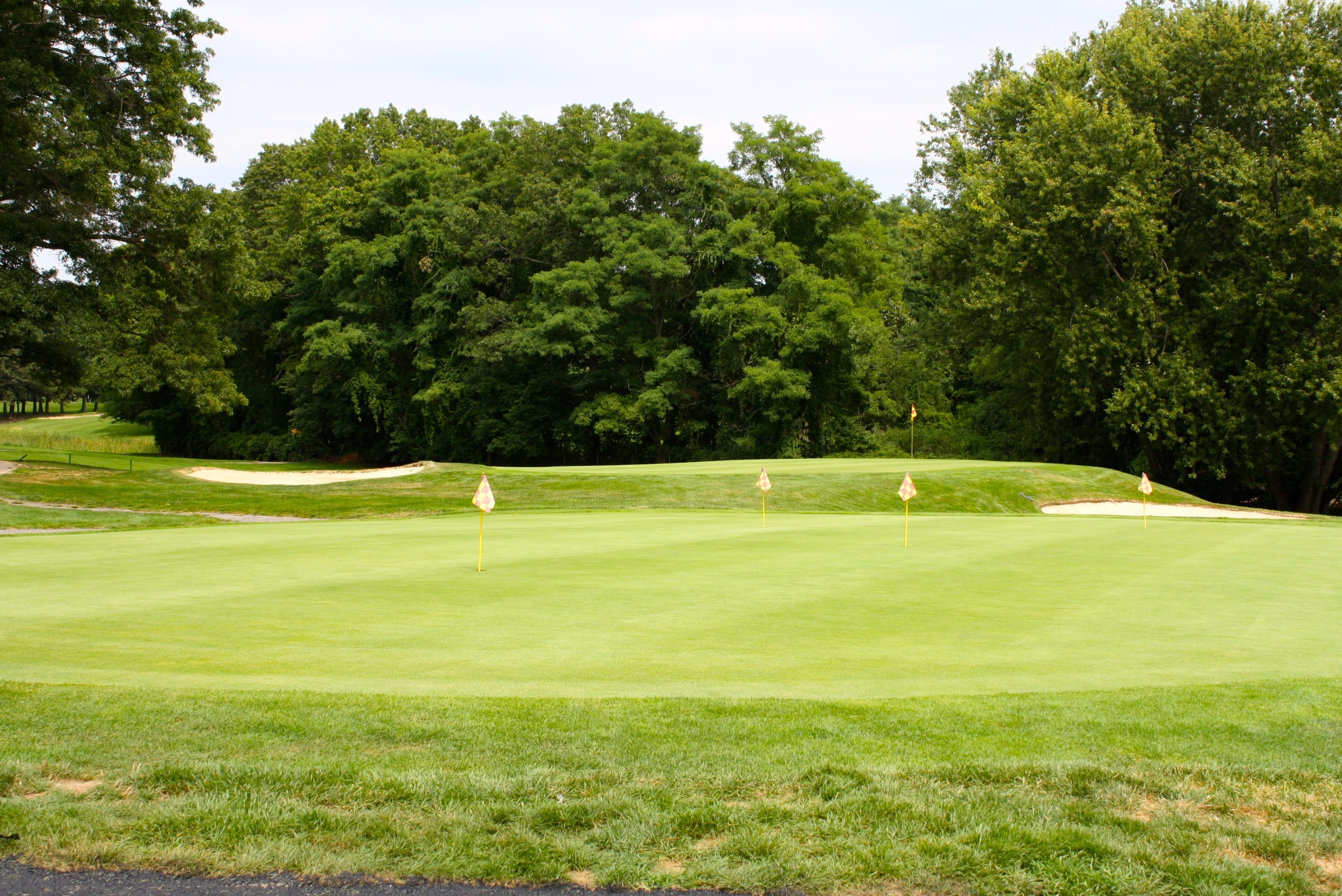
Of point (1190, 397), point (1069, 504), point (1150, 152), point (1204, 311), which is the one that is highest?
point (1150, 152)

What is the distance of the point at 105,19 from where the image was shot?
27.2 metres

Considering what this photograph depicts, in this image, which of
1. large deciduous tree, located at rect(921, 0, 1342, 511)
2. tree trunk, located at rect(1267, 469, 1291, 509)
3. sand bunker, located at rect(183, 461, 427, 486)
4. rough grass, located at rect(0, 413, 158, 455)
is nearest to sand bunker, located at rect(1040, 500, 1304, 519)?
large deciduous tree, located at rect(921, 0, 1342, 511)

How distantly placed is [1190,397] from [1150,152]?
27.7ft

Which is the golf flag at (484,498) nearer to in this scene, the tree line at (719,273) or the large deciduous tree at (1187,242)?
the tree line at (719,273)

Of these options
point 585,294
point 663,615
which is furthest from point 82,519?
point 585,294

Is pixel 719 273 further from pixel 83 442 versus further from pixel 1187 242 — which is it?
pixel 83 442

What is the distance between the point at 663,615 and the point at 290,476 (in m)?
28.3

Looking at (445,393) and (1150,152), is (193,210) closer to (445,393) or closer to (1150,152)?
(445,393)

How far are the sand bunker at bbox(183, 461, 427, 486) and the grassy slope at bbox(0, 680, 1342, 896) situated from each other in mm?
24629

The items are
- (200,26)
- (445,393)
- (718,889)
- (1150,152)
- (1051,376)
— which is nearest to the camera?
(718,889)

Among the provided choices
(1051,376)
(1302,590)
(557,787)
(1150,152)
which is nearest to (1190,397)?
(1051,376)

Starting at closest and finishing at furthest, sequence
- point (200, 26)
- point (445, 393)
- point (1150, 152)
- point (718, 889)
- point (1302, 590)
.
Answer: point (718, 889) < point (1302, 590) < point (200, 26) < point (1150, 152) < point (445, 393)

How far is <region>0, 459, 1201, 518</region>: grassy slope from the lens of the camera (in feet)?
78.5

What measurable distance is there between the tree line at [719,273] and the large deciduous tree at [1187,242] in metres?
0.13
